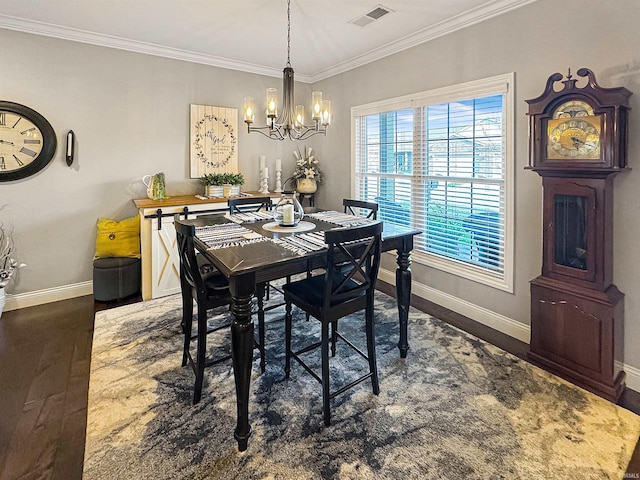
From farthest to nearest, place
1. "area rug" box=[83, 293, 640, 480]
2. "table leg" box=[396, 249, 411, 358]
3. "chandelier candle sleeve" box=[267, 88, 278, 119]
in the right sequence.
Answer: "table leg" box=[396, 249, 411, 358] < "chandelier candle sleeve" box=[267, 88, 278, 119] < "area rug" box=[83, 293, 640, 480]

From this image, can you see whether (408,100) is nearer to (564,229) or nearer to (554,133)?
(554,133)

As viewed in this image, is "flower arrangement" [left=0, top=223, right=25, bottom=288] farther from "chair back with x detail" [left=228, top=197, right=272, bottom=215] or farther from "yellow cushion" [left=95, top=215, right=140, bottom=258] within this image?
"chair back with x detail" [left=228, top=197, right=272, bottom=215]

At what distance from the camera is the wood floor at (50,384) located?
1.79 meters

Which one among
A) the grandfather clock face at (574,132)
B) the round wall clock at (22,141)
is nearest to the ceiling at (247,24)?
the round wall clock at (22,141)

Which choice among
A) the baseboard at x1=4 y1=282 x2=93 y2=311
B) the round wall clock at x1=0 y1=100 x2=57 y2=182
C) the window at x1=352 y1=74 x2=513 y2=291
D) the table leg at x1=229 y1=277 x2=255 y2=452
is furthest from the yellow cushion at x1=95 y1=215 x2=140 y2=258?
the window at x1=352 y1=74 x2=513 y2=291

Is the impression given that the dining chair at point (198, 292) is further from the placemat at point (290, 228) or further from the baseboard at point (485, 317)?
the baseboard at point (485, 317)

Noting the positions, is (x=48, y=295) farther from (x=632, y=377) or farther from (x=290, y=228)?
(x=632, y=377)

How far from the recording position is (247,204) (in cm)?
367

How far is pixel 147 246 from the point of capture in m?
3.79

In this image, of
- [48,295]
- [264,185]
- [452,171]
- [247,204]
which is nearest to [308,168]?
[264,185]

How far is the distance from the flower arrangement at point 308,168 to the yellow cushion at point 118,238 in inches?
84.4

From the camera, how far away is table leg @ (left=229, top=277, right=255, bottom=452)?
6.06 feet

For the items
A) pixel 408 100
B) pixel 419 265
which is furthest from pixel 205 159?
pixel 419 265

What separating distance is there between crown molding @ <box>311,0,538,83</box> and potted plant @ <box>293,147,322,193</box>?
118 centimetres
